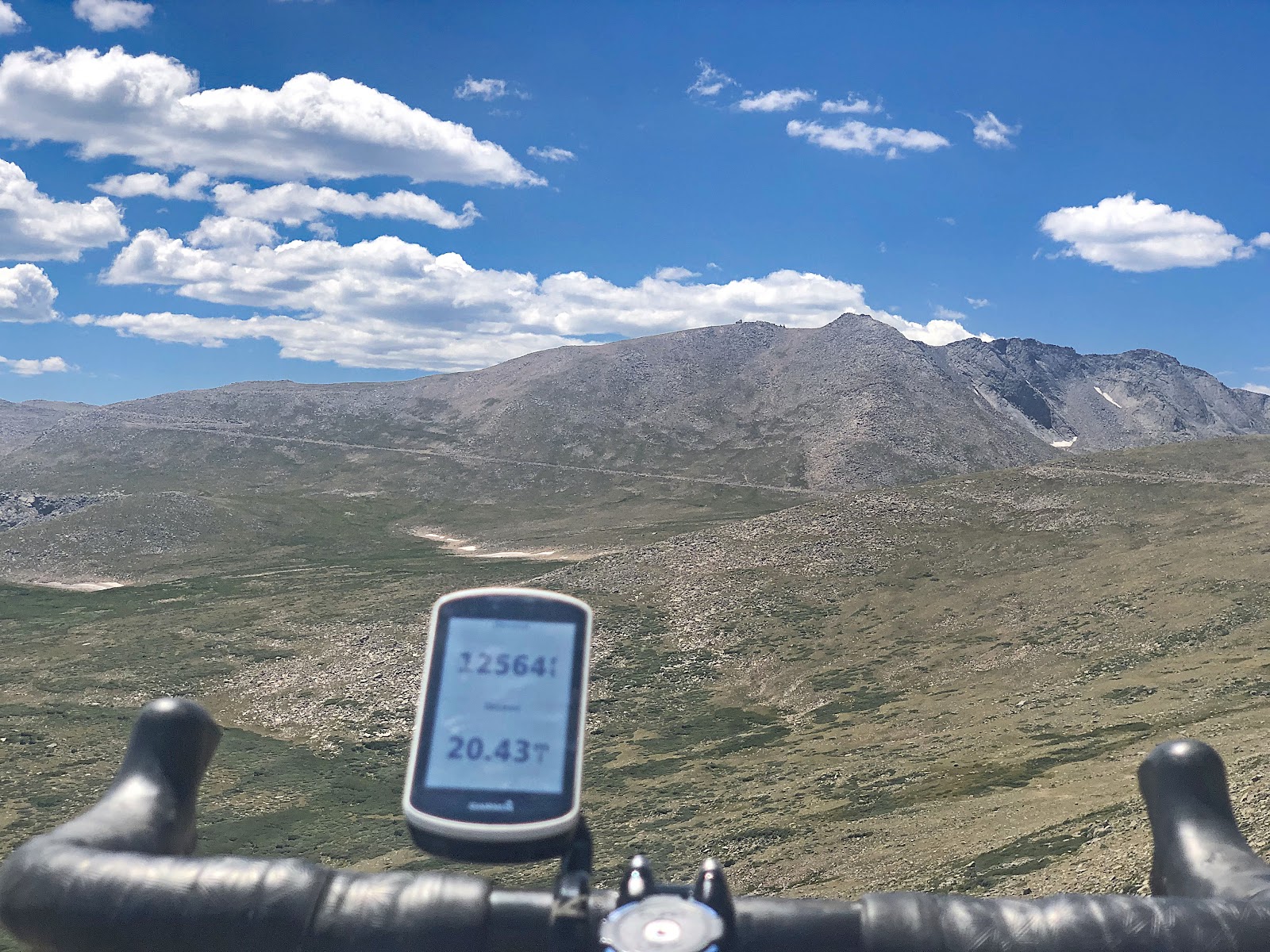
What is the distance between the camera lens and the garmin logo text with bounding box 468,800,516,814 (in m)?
3.50

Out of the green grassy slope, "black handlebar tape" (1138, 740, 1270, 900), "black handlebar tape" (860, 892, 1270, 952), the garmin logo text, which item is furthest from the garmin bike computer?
the green grassy slope

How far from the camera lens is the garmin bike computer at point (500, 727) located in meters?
3.49

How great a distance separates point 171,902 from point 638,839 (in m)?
40.7

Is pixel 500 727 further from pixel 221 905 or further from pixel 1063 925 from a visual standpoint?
pixel 1063 925

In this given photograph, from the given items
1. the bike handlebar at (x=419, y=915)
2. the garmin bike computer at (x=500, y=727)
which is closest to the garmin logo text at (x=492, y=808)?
the garmin bike computer at (x=500, y=727)

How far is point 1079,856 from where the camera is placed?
85.1 ft

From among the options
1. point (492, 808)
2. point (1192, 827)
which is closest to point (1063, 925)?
point (1192, 827)

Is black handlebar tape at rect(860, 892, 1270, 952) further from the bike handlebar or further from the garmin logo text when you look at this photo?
the garmin logo text

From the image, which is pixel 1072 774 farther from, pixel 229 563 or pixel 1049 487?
pixel 229 563

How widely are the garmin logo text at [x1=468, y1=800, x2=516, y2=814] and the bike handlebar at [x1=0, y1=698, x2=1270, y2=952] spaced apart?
0.86ft

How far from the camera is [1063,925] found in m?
3.47

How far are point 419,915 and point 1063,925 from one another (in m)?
2.34

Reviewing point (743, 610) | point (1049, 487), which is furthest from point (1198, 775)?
point (1049, 487)

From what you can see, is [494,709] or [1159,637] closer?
[494,709]
